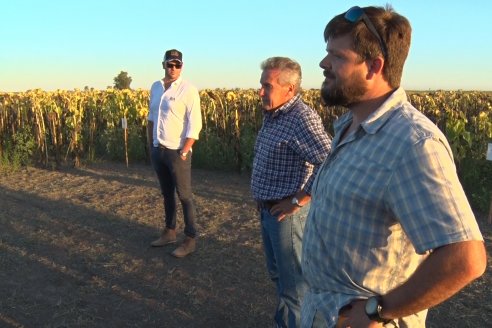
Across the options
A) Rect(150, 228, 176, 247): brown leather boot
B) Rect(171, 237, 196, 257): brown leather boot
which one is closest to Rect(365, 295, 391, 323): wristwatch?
Rect(171, 237, 196, 257): brown leather boot

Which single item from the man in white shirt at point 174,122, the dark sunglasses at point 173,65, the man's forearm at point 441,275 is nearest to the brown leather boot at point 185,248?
the man in white shirt at point 174,122

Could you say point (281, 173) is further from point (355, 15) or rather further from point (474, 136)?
point (474, 136)

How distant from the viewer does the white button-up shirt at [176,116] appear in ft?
17.2

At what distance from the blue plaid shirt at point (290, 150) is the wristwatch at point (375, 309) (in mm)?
1537

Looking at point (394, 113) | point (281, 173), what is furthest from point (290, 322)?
point (394, 113)

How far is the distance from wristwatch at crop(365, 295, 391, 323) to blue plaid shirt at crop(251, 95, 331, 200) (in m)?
1.54

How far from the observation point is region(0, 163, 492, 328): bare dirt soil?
4.40m

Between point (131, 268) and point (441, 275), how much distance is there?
4443 millimetres

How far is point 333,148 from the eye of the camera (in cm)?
185

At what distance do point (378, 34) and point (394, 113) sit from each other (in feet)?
0.80

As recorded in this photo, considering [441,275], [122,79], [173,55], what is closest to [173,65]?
[173,55]

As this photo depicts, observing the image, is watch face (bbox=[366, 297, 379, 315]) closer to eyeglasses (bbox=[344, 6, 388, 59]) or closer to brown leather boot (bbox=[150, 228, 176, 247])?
eyeglasses (bbox=[344, 6, 388, 59])

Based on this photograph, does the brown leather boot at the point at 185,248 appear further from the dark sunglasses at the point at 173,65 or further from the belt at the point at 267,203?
the belt at the point at 267,203

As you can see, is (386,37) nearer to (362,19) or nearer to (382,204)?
(362,19)
